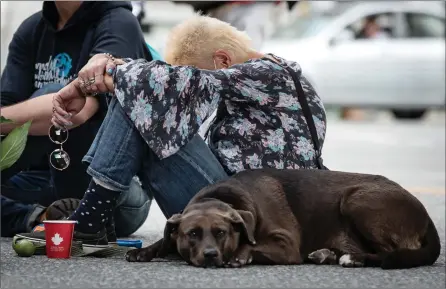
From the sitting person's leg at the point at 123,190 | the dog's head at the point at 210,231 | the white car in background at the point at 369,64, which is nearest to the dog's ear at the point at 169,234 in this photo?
the dog's head at the point at 210,231

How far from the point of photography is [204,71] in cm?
463

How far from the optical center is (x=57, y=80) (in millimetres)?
5652

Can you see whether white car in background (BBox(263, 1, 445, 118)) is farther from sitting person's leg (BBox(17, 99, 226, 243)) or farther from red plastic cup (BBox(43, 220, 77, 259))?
red plastic cup (BBox(43, 220, 77, 259))

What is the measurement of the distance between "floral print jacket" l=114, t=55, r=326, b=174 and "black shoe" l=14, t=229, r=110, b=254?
50 cm

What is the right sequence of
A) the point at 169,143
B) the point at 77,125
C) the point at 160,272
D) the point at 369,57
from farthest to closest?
1. the point at 369,57
2. the point at 77,125
3. the point at 169,143
4. the point at 160,272

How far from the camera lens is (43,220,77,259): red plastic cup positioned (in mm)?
4609

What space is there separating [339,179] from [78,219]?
110cm

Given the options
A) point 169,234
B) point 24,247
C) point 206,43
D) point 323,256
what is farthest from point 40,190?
point 323,256

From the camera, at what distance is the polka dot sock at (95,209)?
183 inches

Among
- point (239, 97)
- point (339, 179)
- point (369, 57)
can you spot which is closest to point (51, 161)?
point (239, 97)

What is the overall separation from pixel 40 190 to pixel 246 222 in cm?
170

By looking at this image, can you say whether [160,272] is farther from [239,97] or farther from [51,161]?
[51,161]

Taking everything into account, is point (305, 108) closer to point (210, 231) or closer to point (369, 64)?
point (210, 231)

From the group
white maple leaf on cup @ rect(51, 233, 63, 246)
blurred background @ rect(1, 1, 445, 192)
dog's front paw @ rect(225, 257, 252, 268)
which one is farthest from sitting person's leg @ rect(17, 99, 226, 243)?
blurred background @ rect(1, 1, 445, 192)
